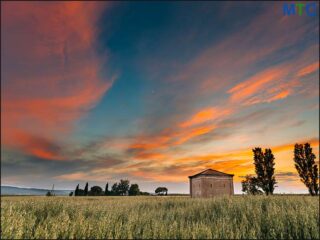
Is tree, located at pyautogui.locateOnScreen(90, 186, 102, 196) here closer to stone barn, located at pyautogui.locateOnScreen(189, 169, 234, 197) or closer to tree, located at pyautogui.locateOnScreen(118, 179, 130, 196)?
tree, located at pyautogui.locateOnScreen(118, 179, 130, 196)

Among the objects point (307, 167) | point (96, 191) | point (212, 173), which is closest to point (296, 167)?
point (307, 167)

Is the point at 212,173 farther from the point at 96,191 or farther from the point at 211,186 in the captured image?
the point at 96,191

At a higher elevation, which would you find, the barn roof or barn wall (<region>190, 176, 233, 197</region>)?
the barn roof

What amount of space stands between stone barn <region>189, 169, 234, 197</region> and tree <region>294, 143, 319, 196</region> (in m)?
12.1

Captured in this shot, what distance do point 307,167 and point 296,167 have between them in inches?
65.4

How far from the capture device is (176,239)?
4133 mm

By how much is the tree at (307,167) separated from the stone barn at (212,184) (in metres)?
12.1

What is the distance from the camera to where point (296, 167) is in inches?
1502

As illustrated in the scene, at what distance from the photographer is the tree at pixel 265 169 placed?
3791 cm

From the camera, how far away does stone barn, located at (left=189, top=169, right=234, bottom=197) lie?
1431 inches

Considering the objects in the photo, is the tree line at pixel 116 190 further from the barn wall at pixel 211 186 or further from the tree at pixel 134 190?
the barn wall at pixel 211 186

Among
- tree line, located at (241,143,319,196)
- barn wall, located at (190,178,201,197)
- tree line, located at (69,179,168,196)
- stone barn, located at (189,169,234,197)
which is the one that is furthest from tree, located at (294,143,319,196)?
tree line, located at (69,179,168,196)

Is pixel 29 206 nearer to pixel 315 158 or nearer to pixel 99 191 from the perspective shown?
pixel 315 158

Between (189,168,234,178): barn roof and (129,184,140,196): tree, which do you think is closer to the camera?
(189,168,234,178): barn roof
